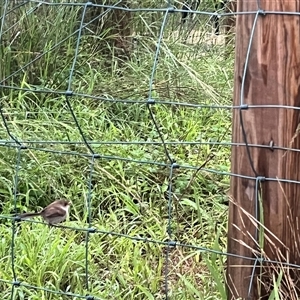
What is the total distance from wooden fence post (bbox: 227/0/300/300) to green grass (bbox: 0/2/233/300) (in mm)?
178

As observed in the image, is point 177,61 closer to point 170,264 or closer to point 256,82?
point 170,264

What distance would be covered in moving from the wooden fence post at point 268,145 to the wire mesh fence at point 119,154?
22 mm

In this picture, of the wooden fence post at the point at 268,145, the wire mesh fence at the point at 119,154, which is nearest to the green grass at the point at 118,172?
the wire mesh fence at the point at 119,154

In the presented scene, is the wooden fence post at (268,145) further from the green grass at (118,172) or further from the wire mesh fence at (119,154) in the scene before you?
the green grass at (118,172)

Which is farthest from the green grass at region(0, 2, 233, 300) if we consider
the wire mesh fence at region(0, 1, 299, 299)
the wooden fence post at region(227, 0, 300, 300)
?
the wooden fence post at region(227, 0, 300, 300)

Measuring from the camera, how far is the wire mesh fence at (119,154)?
7.63 feet

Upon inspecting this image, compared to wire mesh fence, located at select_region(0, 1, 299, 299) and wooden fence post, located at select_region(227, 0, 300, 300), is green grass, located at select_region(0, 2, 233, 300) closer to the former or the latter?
wire mesh fence, located at select_region(0, 1, 299, 299)

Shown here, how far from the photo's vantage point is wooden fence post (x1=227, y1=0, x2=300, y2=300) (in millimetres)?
1679

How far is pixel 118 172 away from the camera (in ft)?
10.5

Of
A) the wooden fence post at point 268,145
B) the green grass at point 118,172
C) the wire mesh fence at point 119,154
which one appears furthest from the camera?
the green grass at point 118,172

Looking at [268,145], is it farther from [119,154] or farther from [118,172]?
[119,154]

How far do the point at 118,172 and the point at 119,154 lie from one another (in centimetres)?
19

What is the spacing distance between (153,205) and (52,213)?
2.62 feet

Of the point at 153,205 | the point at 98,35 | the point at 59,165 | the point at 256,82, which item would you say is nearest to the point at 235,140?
the point at 256,82
